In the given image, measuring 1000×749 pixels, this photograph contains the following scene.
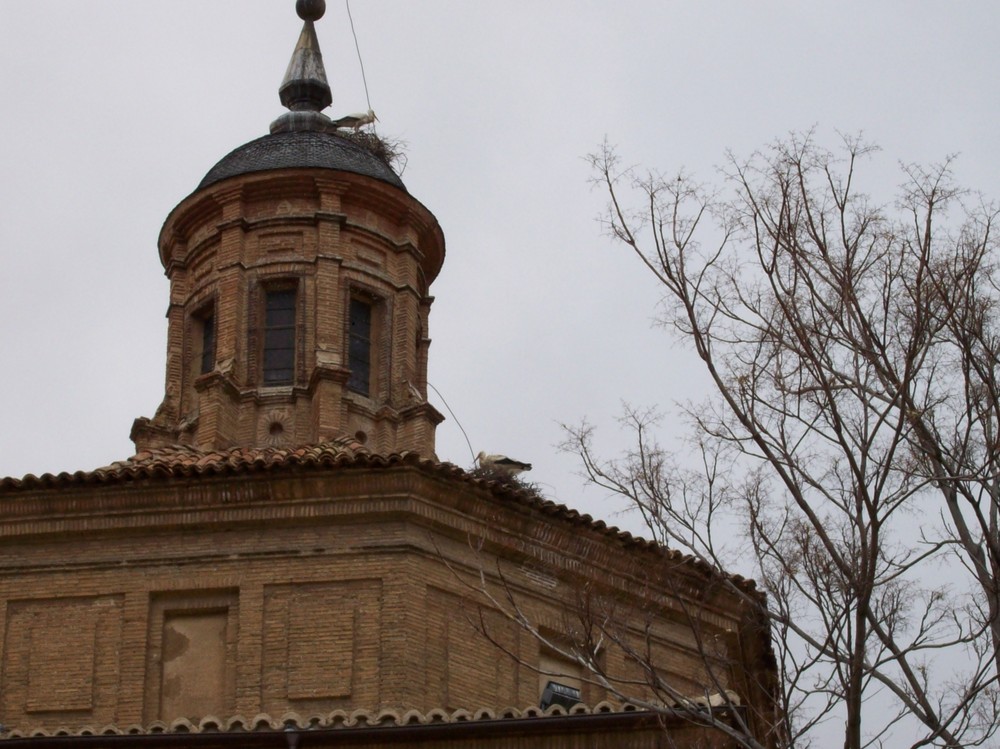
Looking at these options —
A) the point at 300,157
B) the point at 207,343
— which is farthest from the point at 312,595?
the point at 300,157

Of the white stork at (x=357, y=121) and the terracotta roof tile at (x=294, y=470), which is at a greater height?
the white stork at (x=357, y=121)

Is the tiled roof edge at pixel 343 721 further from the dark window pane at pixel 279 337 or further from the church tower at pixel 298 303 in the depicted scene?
the dark window pane at pixel 279 337

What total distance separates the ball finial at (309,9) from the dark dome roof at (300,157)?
3.49 m

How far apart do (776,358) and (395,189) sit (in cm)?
1037

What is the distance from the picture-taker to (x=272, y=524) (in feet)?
60.4

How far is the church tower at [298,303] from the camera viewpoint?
22078 mm

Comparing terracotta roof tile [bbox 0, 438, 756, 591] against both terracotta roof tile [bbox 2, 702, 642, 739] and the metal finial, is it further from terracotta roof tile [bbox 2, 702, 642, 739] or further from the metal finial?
the metal finial

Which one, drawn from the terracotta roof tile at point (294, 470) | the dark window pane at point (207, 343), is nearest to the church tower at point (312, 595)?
the terracotta roof tile at point (294, 470)

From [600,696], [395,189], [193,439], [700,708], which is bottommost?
[700,708]

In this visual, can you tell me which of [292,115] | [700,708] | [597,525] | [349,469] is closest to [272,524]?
[349,469]

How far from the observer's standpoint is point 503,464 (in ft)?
66.1

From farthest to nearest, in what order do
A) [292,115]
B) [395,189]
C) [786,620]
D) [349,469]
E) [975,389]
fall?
[292,115] → [395,189] → [349,469] → [975,389] → [786,620]

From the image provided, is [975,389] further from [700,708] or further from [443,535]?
[443,535]

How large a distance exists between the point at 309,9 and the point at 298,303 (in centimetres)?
665
